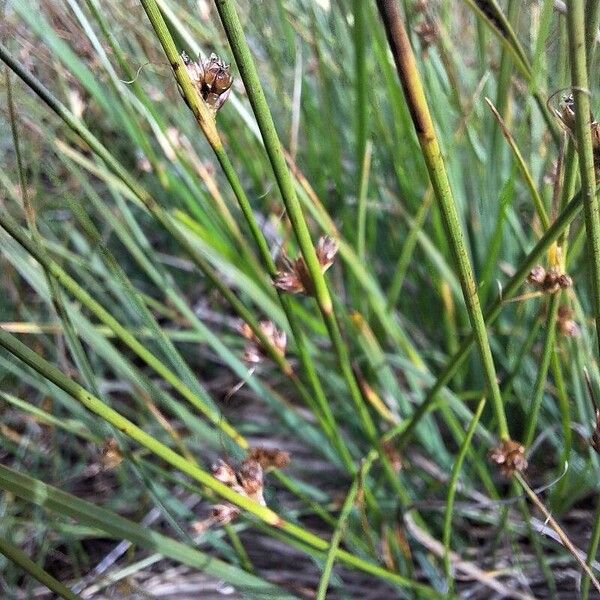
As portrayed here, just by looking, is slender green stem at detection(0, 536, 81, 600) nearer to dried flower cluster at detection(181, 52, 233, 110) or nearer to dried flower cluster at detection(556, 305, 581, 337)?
dried flower cluster at detection(181, 52, 233, 110)

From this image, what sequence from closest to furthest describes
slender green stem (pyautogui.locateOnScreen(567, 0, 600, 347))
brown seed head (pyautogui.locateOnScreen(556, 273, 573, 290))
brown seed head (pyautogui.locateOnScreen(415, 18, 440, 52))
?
slender green stem (pyautogui.locateOnScreen(567, 0, 600, 347)) → brown seed head (pyautogui.locateOnScreen(556, 273, 573, 290)) → brown seed head (pyautogui.locateOnScreen(415, 18, 440, 52))

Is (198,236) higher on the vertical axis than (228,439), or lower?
higher

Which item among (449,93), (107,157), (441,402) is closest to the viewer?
(107,157)

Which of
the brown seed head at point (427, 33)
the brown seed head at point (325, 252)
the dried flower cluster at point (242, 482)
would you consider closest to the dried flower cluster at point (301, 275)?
the brown seed head at point (325, 252)

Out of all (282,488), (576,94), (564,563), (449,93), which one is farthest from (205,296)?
(576,94)

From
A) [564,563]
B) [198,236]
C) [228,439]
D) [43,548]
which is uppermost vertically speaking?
[198,236]

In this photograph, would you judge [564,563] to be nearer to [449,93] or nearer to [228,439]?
[228,439]

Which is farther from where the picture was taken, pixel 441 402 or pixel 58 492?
pixel 441 402

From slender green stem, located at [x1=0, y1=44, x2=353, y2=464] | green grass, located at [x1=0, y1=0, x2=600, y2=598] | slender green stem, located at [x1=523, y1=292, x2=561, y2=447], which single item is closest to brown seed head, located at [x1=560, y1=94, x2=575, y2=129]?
green grass, located at [x1=0, y1=0, x2=600, y2=598]
